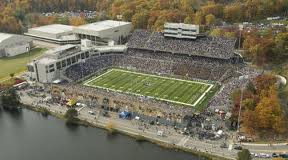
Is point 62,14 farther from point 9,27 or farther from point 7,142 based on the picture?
point 7,142

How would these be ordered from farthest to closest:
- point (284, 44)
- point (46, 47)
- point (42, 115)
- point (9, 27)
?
point (9, 27) < point (46, 47) < point (284, 44) < point (42, 115)

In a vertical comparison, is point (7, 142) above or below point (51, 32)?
below

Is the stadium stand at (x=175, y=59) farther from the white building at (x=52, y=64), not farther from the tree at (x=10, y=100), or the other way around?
the tree at (x=10, y=100)

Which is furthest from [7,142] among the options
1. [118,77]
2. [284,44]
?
[284,44]

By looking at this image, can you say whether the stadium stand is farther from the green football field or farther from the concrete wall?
the concrete wall

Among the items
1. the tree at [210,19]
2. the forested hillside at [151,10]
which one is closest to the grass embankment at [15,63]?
the forested hillside at [151,10]

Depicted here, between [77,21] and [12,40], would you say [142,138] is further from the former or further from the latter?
[77,21]

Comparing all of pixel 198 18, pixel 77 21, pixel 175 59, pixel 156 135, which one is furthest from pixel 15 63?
pixel 198 18
